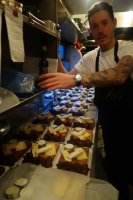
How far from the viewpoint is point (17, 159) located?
137 cm

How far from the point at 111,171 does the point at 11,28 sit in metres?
1.80

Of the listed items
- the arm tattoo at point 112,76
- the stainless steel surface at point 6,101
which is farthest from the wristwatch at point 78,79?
the stainless steel surface at point 6,101

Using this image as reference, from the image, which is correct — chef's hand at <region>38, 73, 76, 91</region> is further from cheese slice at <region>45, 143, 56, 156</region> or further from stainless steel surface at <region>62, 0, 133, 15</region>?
stainless steel surface at <region>62, 0, 133, 15</region>

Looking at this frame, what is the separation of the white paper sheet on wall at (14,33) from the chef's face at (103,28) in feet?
2.95

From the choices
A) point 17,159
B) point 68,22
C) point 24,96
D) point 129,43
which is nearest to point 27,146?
point 17,159

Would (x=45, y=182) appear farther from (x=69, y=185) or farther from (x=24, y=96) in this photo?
(x=24, y=96)

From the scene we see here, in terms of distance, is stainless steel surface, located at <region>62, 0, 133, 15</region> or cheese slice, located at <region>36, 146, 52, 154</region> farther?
stainless steel surface, located at <region>62, 0, 133, 15</region>

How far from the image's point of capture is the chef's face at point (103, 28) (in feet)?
5.25

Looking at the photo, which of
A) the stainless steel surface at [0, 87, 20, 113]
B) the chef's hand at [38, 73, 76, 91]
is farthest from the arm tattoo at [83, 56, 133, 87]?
the stainless steel surface at [0, 87, 20, 113]

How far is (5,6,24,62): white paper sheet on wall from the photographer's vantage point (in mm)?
809

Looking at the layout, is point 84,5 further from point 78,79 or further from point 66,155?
point 66,155

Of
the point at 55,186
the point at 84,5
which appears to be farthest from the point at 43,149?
the point at 84,5

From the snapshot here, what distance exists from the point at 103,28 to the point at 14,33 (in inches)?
38.5

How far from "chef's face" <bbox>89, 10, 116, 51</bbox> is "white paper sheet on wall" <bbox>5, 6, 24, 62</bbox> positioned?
2.95 feet
